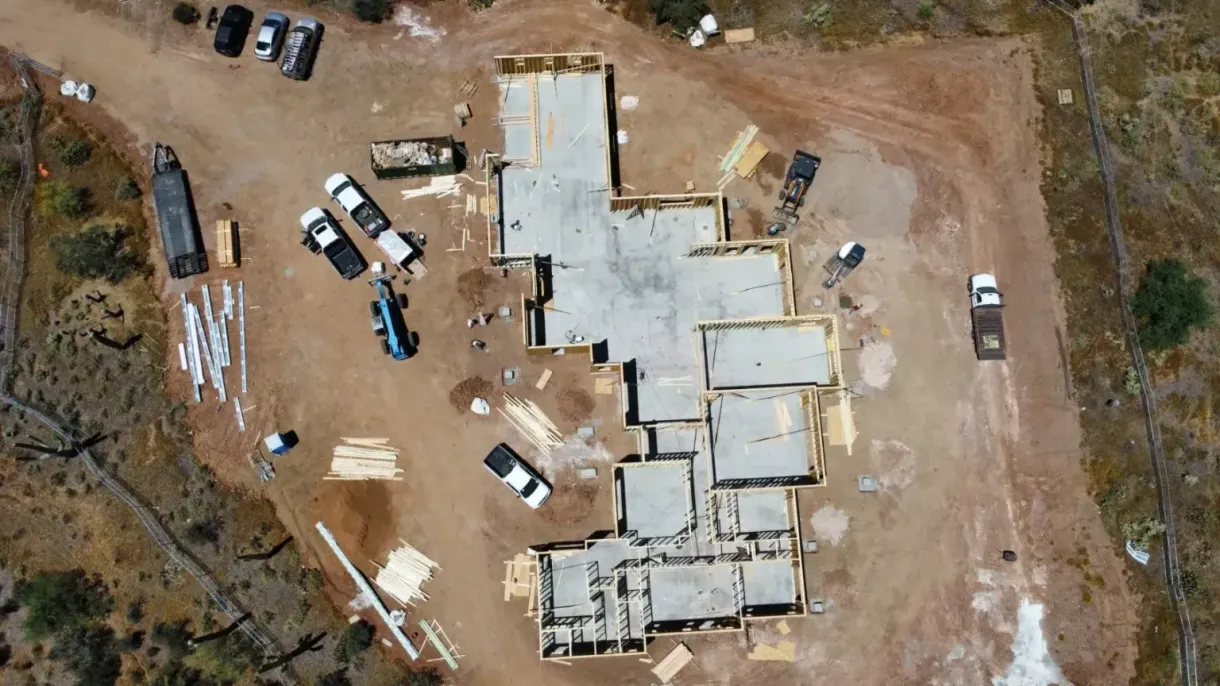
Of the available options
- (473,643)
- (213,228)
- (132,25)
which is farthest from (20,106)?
(473,643)

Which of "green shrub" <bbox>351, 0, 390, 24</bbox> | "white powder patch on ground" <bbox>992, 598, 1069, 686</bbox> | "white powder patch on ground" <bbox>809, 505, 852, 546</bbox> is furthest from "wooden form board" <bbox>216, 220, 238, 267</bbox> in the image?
"white powder patch on ground" <bbox>992, 598, 1069, 686</bbox>

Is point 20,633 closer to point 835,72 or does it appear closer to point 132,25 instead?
point 132,25

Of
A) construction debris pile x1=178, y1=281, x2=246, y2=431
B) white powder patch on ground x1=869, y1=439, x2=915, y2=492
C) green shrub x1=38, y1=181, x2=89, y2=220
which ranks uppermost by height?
green shrub x1=38, y1=181, x2=89, y2=220

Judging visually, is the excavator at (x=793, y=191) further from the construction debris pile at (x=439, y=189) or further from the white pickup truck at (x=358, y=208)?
the white pickup truck at (x=358, y=208)

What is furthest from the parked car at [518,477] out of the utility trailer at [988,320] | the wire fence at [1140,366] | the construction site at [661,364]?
the wire fence at [1140,366]

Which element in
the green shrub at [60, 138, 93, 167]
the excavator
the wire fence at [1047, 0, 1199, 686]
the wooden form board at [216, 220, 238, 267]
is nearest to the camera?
the wire fence at [1047, 0, 1199, 686]

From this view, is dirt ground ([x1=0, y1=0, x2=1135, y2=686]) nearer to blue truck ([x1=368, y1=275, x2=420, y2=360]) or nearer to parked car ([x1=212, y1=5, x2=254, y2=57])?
blue truck ([x1=368, y1=275, x2=420, y2=360])
